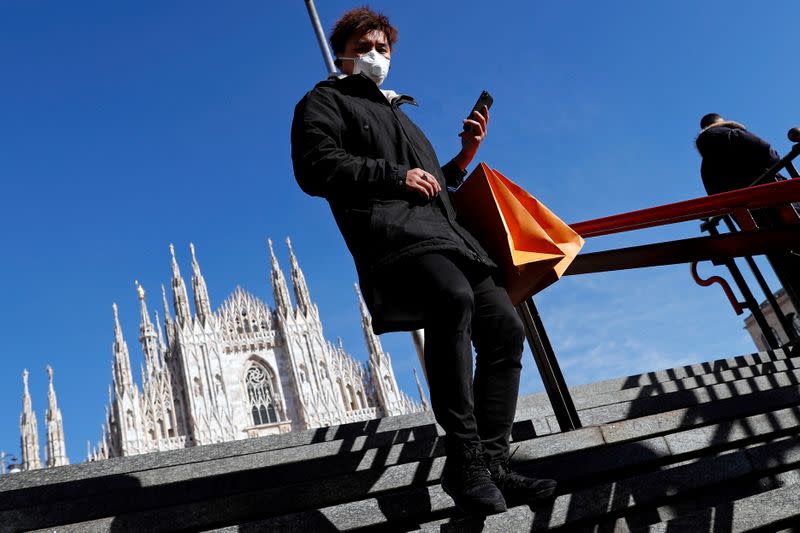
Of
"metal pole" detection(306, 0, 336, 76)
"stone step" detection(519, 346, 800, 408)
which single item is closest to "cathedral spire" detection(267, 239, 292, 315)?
"metal pole" detection(306, 0, 336, 76)

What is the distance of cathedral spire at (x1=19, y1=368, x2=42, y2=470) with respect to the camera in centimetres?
3156

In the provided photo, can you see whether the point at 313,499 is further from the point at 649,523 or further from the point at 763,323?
the point at 763,323

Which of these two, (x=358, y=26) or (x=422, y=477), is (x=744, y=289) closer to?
(x=422, y=477)

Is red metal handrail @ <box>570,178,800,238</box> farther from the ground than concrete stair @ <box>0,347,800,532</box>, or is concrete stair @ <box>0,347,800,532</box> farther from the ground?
red metal handrail @ <box>570,178,800,238</box>

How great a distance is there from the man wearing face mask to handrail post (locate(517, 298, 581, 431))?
82 centimetres

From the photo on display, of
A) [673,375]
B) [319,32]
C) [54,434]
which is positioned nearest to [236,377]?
[54,434]

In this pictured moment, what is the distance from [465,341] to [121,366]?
3301cm

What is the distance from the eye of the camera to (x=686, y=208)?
3314mm

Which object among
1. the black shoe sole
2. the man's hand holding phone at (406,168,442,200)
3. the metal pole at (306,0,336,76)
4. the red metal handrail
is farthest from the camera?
the metal pole at (306,0,336,76)

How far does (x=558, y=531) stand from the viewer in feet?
6.48

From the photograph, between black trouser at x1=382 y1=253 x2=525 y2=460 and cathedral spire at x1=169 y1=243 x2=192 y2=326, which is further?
cathedral spire at x1=169 y1=243 x2=192 y2=326

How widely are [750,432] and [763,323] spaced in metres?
2.00

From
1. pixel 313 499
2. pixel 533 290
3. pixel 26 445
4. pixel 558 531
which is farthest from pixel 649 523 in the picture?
pixel 26 445

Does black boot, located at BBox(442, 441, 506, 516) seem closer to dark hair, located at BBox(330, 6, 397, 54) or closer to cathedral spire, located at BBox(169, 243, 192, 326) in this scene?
dark hair, located at BBox(330, 6, 397, 54)
